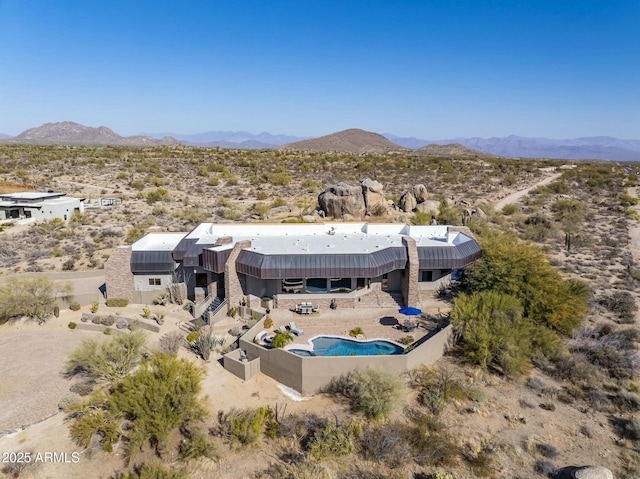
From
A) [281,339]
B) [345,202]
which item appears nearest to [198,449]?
[281,339]

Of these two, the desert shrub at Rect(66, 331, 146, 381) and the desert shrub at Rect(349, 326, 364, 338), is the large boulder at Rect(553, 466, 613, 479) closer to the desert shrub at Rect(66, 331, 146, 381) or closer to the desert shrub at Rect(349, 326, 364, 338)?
the desert shrub at Rect(349, 326, 364, 338)

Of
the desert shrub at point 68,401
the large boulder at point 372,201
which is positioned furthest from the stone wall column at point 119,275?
the large boulder at point 372,201

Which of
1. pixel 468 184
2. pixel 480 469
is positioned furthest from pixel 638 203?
pixel 480 469

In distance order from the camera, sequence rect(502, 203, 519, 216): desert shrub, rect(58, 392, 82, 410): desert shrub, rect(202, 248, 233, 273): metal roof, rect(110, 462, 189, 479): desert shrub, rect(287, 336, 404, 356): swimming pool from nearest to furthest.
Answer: rect(110, 462, 189, 479): desert shrub
rect(58, 392, 82, 410): desert shrub
rect(287, 336, 404, 356): swimming pool
rect(202, 248, 233, 273): metal roof
rect(502, 203, 519, 216): desert shrub

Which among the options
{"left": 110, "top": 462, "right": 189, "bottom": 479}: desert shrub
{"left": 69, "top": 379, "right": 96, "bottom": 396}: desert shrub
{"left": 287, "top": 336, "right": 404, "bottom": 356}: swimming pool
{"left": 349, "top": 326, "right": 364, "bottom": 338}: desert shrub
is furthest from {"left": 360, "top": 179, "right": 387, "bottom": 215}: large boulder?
{"left": 110, "top": 462, "right": 189, "bottom": 479}: desert shrub

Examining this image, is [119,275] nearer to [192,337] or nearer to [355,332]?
[192,337]

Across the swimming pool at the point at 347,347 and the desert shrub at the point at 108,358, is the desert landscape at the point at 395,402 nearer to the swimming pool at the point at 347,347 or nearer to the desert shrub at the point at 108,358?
the desert shrub at the point at 108,358

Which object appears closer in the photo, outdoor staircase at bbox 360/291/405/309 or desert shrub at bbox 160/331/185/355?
desert shrub at bbox 160/331/185/355
